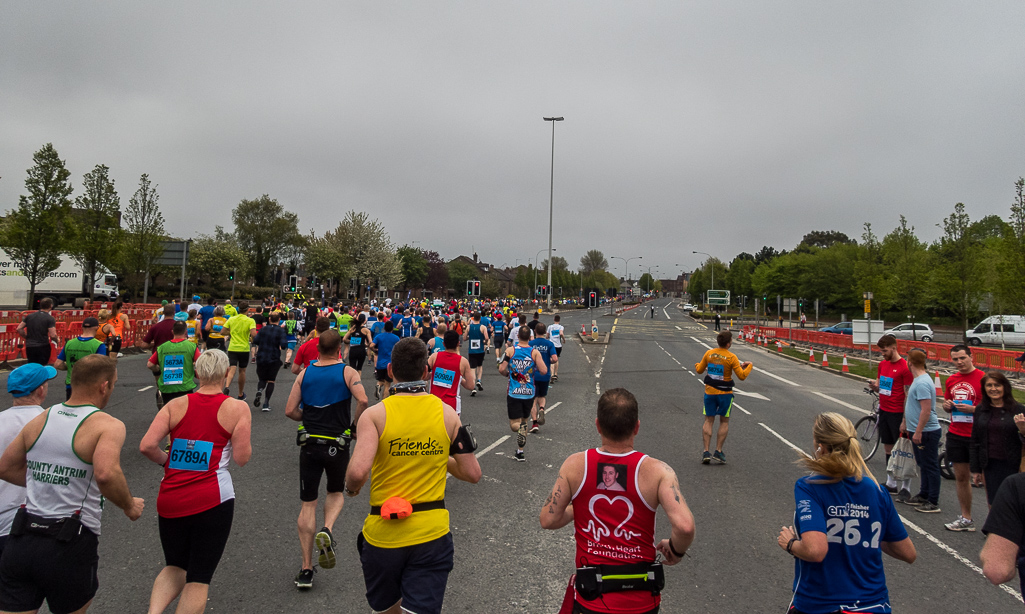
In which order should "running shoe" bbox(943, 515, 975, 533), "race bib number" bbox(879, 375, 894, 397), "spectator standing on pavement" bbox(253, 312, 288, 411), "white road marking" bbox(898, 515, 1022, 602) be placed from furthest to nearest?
1. "spectator standing on pavement" bbox(253, 312, 288, 411)
2. "race bib number" bbox(879, 375, 894, 397)
3. "running shoe" bbox(943, 515, 975, 533)
4. "white road marking" bbox(898, 515, 1022, 602)

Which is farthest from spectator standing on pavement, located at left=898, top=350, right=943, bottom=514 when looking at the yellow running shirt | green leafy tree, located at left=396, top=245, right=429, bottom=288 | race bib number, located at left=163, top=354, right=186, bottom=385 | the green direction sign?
green leafy tree, located at left=396, top=245, right=429, bottom=288

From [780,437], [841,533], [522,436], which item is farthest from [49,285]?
[841,533]

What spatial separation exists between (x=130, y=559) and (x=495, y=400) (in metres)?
8.73

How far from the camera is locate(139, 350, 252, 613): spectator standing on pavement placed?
320 cm

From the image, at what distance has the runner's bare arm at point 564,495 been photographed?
2.63 meters

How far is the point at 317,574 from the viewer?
14.5 feet

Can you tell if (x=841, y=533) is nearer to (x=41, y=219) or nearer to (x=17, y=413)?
(x=17, y=413)

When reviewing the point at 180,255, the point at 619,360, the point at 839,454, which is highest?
the point at 180,255

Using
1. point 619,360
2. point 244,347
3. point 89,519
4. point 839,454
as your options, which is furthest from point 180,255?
point 839,454

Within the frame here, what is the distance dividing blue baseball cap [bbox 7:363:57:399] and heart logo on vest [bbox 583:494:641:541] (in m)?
3.12

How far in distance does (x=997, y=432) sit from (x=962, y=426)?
85cm

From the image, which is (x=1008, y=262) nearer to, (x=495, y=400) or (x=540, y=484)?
(x=495, y=400)

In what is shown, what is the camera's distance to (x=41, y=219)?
25.4 m

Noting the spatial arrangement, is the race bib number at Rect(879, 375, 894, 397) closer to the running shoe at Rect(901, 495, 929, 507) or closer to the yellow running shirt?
the running shoe at Rect(901, 495, 929, 507)
